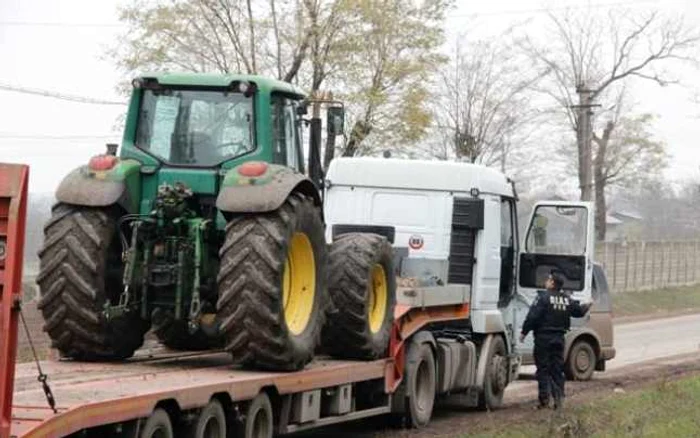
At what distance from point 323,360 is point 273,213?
7.81 ft

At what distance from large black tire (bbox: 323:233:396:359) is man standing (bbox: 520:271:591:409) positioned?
12.4 ft

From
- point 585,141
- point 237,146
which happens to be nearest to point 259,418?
point 237,146

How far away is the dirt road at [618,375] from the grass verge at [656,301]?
4814 millimetres

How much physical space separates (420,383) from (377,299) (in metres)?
1.82

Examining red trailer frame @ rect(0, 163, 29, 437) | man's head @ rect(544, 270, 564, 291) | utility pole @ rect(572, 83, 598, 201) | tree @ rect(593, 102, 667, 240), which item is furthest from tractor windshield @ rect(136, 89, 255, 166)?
tree @ rect(593, 102, 667, 240)

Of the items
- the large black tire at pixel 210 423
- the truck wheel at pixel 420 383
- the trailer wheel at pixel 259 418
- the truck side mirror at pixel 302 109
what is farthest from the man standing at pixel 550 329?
the large black tire at pixel 210 423

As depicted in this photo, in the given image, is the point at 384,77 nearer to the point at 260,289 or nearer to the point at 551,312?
the point at 551,312

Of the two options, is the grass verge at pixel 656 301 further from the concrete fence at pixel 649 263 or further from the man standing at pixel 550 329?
the man standing at pixel 550 329

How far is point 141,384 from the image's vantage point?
32.7 ft

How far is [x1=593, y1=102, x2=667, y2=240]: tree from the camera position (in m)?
60.6

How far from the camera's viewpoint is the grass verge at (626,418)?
13.4 meters

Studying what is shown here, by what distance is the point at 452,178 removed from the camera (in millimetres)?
16484

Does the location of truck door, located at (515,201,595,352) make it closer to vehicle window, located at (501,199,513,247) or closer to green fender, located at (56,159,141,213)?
vehicle window, located at (501,199,513,247)

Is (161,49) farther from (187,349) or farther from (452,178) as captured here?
(187,349)
